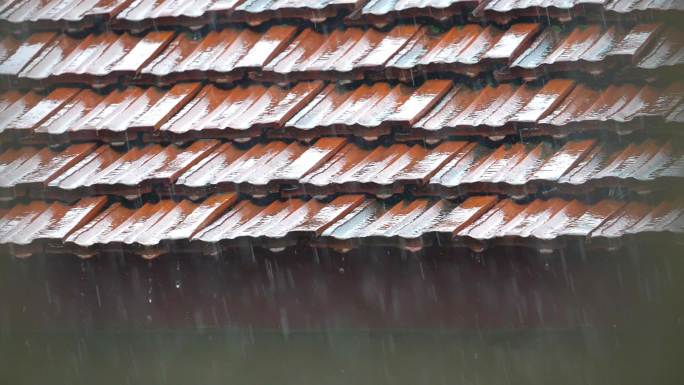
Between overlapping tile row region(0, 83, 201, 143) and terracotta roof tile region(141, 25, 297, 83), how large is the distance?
0.26ft

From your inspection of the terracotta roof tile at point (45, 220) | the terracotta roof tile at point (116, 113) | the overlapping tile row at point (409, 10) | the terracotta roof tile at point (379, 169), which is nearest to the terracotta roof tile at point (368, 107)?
the terracotta roof tile at point (379, 169)

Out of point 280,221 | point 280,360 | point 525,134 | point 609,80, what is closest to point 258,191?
point 280,221

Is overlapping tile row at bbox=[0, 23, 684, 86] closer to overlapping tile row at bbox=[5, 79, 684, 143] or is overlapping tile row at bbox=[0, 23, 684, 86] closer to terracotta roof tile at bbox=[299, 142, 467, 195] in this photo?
overlapping tile row at bbox=[5, 79, 684, 143]

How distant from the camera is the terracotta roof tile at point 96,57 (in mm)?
6012

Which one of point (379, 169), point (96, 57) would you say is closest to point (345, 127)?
point (379, 169)

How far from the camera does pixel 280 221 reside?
511cm

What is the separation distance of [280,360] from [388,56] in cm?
147

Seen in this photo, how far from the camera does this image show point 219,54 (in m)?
5.87

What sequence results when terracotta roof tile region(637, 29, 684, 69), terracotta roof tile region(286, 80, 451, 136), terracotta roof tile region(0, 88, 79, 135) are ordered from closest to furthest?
terracotta roof tile region(637, 29, 684, 69)
terracotta roof tile region(286, 80, 451, 136)
terracotta roof tile region(0, 88, 79, 135)

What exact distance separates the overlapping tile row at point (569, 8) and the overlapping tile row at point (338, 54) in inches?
2.3

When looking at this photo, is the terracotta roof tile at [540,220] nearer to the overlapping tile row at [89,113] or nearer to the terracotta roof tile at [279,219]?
the terracotta roof tile at [279,219]

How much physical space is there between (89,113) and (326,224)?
1613 millimetres

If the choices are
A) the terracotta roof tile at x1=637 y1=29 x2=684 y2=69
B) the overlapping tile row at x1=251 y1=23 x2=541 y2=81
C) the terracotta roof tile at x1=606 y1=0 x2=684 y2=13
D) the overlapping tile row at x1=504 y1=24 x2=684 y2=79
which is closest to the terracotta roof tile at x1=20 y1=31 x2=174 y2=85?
the overlapping tile row at x1=251 y1=23 x2=541 y2=81

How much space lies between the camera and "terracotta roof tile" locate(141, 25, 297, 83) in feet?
18.9
